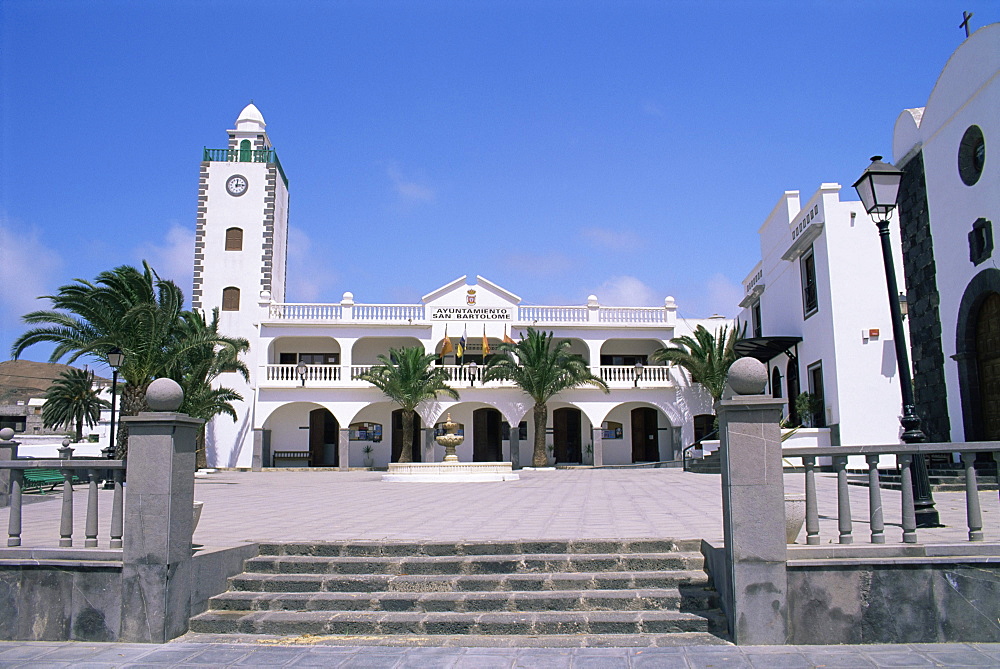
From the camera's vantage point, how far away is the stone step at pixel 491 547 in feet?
23.0

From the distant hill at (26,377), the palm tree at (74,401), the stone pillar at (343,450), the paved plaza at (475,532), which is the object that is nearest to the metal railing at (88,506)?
the paved plaza at (475,532)

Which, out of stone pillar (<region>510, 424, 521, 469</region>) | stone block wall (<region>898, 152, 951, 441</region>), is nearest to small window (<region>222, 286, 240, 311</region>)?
stone pillar (<region>510, 424, 521, 469</region>)

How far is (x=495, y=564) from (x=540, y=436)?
77.5ft

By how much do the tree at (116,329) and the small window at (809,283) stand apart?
17064 mm

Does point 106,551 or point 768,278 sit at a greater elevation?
point 768,278

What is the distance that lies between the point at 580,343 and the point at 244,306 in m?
14.8

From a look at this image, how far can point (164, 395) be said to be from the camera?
6.14m

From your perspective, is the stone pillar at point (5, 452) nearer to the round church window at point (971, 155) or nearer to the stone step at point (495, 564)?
the stone step at point (495, 564)

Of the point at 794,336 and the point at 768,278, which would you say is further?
the point at 768,278

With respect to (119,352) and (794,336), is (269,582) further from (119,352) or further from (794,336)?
(794,336)

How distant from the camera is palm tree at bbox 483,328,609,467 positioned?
29750 mm

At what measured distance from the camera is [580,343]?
3375 cm

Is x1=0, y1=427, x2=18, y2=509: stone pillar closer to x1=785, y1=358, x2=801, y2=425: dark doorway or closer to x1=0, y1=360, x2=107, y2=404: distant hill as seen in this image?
x1=785, y1=358, x2=801, y2=425: dark doorway

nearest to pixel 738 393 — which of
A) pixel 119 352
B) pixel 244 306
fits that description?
pixel 119 352
